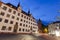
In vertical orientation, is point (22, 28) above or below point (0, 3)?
below

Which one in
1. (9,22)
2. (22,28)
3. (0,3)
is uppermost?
(0,3)

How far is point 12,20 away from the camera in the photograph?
A: 40969 millimetres

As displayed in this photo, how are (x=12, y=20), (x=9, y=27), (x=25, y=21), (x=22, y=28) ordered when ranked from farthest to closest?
(x=25, y=21)
(x=22, y=28)
(x=12, y=20)
(x=9, y=27)

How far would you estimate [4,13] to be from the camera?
36.4 meters

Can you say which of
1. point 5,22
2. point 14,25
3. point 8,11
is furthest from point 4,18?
point 14,25

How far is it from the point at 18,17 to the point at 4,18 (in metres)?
11.3

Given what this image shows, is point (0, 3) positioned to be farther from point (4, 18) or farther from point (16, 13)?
point (16, 13)

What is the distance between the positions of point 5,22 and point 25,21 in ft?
60.8

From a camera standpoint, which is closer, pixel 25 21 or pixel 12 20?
pixel 12 20

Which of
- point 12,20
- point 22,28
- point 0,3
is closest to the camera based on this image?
point 0,3

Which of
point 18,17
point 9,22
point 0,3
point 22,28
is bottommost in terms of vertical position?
point 22,28

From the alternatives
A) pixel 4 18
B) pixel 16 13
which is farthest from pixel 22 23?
pixel 4 18

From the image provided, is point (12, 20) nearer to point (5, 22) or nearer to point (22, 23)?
point (5, 22)

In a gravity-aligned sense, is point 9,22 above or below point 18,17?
below
